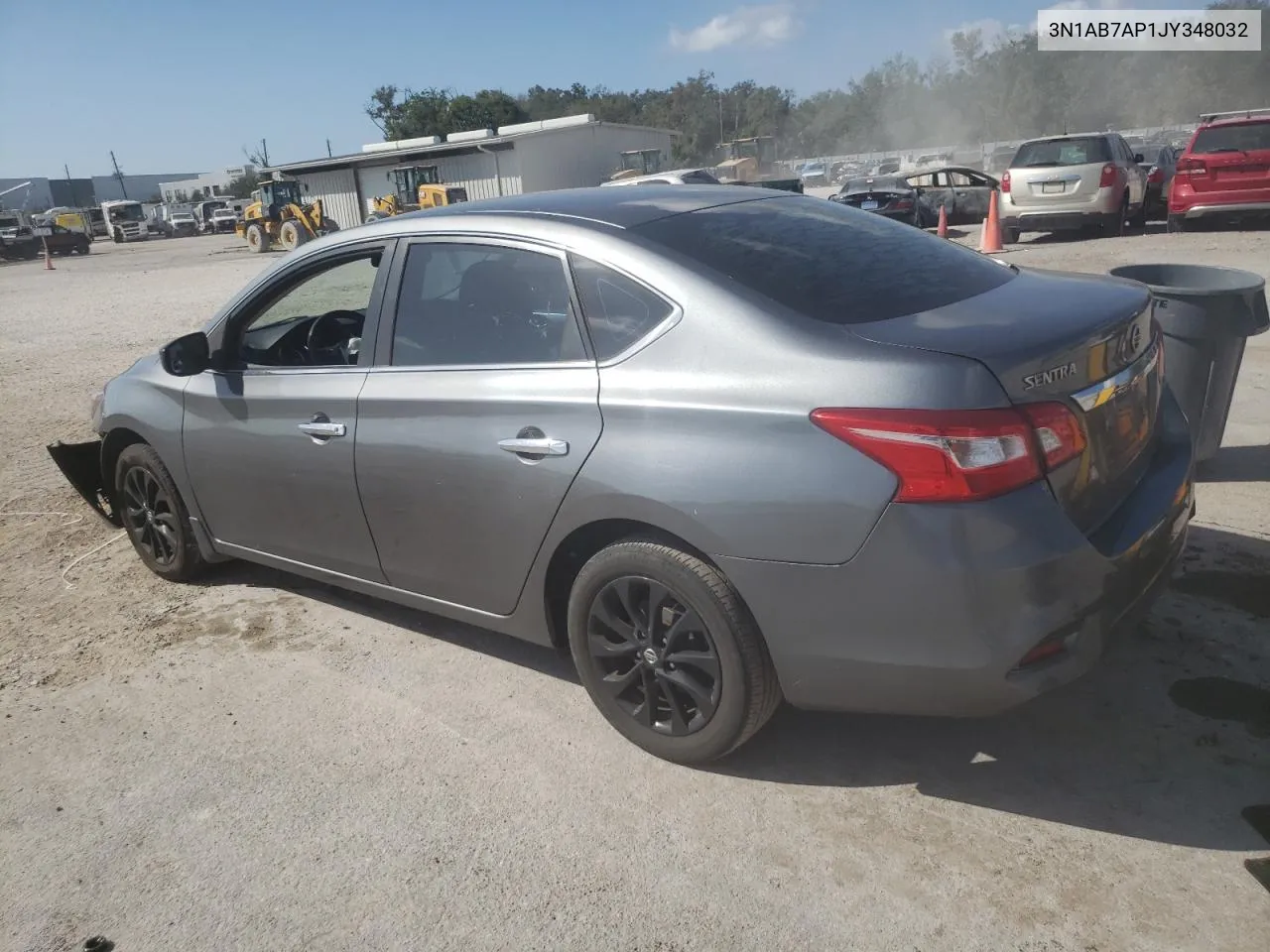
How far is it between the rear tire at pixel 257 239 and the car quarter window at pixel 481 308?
35.9 m

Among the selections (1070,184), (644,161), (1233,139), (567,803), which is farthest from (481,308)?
(644,161)

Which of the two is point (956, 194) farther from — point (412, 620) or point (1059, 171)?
point (412, 620)

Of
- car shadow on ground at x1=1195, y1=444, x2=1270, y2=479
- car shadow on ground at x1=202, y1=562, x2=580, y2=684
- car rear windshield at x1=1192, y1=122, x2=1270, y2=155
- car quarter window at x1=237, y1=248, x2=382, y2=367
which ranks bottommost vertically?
car shadow on ground at x1=202, y1=562, x2=580, y2=684

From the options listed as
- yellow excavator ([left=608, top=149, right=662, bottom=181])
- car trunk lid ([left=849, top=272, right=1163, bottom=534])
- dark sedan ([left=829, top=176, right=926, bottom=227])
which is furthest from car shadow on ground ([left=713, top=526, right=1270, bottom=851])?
yellow excavator ([left=608, top=149, right=662, bottom=181])

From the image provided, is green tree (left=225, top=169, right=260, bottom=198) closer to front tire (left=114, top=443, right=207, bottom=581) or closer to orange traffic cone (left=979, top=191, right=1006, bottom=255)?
orange traffic cone (left=979, top=191, right=1006, bottom=255)

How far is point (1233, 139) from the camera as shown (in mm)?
14195

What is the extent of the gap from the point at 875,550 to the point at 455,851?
4.65 feet

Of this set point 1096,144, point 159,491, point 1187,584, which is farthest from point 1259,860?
point 1096,144

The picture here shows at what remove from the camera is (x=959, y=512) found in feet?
7.48

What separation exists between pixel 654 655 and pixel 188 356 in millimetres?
2449

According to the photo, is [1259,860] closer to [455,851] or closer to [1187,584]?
[1187,584]

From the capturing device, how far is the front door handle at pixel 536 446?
2.88 meters

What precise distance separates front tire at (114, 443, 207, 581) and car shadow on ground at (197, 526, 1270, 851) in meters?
2.04

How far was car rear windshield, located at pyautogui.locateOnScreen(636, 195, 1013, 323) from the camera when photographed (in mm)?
2732
